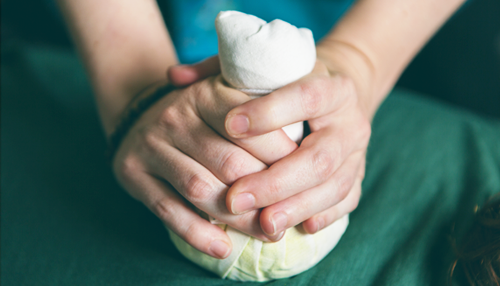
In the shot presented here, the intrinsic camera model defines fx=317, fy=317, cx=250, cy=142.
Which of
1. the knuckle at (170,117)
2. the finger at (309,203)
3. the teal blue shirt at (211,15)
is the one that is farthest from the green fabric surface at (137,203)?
the teal blue shirt at (211,15)

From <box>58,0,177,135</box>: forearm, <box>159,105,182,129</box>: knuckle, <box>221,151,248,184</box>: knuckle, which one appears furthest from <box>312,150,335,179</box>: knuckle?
<box>58,0,177,135</box>: forearm

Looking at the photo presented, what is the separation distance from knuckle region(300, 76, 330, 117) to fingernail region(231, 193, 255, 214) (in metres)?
0.14

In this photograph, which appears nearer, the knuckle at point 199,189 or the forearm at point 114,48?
the knuckle at point 199,189

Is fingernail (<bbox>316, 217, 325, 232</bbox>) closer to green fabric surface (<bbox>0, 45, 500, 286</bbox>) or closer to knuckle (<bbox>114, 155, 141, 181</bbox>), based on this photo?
green fabric surface (<bbox>0, 45, 500, 286</bbox>)

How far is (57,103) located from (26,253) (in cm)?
48

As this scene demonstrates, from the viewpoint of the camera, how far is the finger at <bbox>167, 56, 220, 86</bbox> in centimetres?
55

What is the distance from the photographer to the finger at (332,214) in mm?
500

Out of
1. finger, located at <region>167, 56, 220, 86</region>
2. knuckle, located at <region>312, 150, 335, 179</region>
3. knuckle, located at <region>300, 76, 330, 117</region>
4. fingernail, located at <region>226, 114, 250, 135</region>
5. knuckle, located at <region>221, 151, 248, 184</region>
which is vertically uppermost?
finger, located at <region>167, 56, 220, 86</region>

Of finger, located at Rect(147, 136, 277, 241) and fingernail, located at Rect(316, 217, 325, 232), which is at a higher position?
finger, located at Rect(147, 136, 277, 241)

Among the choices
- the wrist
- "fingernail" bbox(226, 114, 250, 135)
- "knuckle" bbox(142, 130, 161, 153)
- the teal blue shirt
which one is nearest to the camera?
"fingernail" bbox(226, 114, 250, 135)

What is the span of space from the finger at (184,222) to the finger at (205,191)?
3 centimetres

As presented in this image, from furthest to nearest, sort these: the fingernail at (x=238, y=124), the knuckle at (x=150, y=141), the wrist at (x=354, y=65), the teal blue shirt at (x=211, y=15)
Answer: the teal blue shirt at (x=211, y=15) < the wrist at (x=354, y=65) < the knuckle at (x=150, y=141) < the fingernail at (x=238, y=124)

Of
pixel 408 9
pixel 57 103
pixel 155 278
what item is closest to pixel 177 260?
pixel 155 278

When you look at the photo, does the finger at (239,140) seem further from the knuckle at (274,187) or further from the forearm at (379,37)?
the forearm at (379,37)
